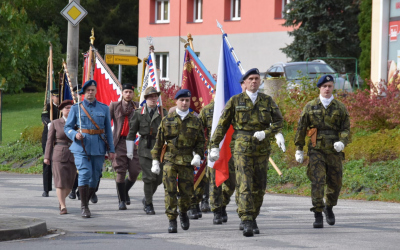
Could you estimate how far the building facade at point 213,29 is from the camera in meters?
38.8

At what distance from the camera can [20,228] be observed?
885 cm

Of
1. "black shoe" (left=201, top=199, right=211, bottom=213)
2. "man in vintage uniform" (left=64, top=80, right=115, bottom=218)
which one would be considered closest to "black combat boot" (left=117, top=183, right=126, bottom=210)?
"man in vintage uniform" (left=64, top=80, right=115, bottom=218)

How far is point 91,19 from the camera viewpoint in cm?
5253

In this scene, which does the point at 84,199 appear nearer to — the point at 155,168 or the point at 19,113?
the point at 155,168

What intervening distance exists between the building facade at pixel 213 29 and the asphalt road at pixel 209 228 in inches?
978

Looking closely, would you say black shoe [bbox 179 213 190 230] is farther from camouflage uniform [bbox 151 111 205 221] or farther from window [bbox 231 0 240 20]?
window [bbox 231 0 240 20]

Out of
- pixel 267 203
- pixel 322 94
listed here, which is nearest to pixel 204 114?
pixel 322 94

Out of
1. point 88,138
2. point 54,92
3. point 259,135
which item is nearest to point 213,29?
point 54,92

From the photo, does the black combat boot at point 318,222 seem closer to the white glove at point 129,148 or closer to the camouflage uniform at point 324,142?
the camouflage uniform at point 324,142

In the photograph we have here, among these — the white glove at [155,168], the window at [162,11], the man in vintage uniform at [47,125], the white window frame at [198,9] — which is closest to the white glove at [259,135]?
the white glove at [155,168]

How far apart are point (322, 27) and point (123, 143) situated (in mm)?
21695

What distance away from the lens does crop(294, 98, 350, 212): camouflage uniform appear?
9.76m

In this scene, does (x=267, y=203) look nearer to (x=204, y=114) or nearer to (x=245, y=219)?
(x=204, y=114)

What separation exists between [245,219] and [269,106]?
4.39ft
